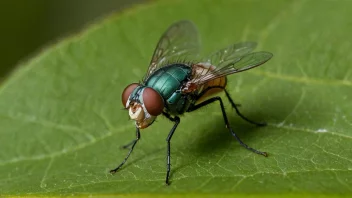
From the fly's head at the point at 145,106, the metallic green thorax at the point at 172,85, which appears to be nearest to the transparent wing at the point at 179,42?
the metallic green thorax at the point at 172,85

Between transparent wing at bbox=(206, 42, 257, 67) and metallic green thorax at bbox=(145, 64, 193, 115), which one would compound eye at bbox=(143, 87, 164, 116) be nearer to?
metallic green thorax at bbox=(145, 64, 193, 115)

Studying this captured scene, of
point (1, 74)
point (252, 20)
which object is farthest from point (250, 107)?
point (1, 74)

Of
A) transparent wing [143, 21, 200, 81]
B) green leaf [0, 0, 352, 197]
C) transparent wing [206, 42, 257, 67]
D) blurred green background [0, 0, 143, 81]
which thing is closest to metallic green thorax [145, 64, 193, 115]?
transparent wing [206, 42, 257, 67]

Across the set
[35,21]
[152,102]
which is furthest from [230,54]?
[35,21]

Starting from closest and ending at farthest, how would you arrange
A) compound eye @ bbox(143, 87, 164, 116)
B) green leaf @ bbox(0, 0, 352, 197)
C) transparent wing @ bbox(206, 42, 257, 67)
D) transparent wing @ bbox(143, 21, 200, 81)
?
1. green leaf @ bbox(0, 0, 352, 197)
2. compound eye @ bbox(143, 87, 164, 116)
3. transparent wing @ bbox(206, 42, 257, 67)
4. transparent wing @ bbox(143, 21, 200, 81)

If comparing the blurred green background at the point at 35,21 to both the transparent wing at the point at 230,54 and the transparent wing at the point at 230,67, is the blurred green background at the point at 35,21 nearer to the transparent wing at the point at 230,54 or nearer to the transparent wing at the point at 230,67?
the transparent wing at the point at 230,54

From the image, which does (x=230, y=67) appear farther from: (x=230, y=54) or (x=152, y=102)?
(x=152, y=102)

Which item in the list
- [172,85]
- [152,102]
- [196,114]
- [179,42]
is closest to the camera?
[152,102]
